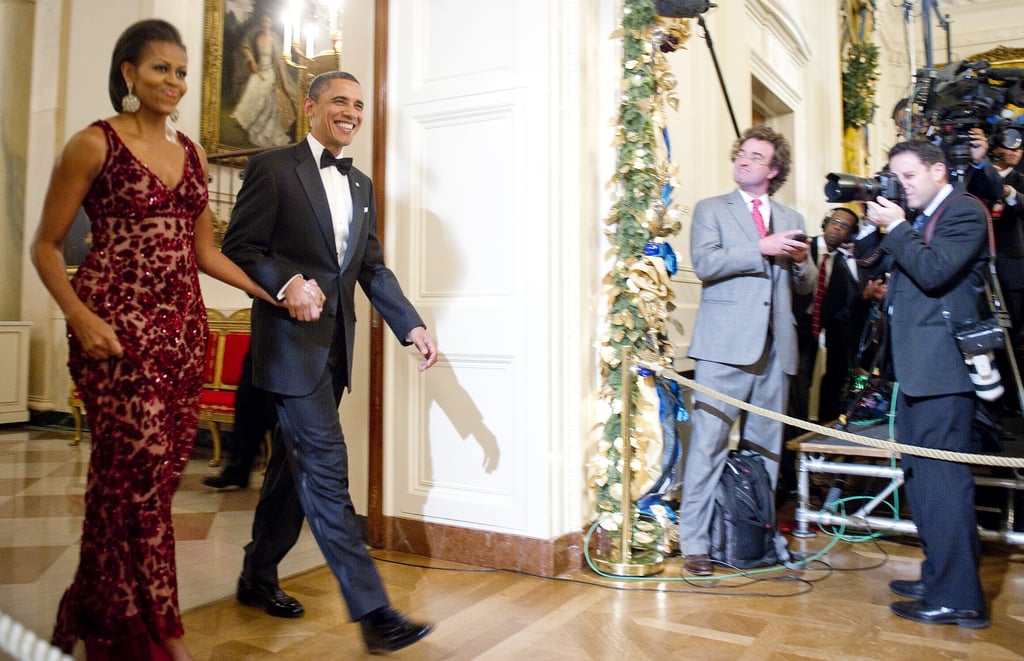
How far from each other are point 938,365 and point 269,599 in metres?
2.27

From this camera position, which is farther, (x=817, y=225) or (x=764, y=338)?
(x=817, y=225)

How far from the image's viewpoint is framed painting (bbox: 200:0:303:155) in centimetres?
627

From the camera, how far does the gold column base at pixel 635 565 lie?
9.93 feet

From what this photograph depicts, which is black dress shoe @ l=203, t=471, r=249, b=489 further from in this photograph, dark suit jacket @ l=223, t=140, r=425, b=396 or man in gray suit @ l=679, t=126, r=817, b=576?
man in gray suit @ l=679, t=126, r=817, b=576

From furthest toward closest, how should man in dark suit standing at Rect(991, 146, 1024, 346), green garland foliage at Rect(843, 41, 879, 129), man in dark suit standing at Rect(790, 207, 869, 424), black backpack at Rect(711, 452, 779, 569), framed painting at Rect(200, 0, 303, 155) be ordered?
1. green garland foliage at Rect(843, 41, 879, 129)
2. framed painting at Rect(200, 0, 303, 155)
3. man in dark suit standing at Rect(790, 207, 869, 424)
4. man in dark suit standing at Rect(991, 146, 1024, 346)
5. black backpack at Rect(711, 452, 779, 569)

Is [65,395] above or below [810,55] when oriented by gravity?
below

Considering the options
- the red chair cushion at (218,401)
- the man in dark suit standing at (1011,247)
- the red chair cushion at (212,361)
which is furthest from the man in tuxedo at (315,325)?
the man in dark suit standing at (1011,247)

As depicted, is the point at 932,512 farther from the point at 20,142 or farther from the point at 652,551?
the point at 20,142

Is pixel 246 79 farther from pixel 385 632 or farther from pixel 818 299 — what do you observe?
pixel 385 632

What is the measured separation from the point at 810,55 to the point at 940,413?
216 inches

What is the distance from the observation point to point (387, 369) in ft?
11.1

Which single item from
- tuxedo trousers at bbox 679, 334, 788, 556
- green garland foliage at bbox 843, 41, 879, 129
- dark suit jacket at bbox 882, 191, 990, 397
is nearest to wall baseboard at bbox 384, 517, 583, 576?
tuxedo trousers at bbox 679, 334, 788, 556

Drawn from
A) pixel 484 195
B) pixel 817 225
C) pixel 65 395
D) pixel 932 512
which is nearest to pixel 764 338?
pixel 932 512

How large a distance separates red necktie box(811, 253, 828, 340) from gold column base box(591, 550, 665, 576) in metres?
2.16
